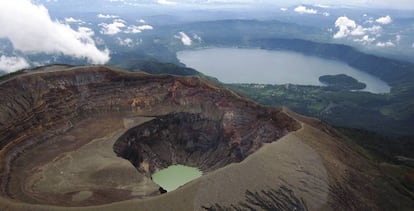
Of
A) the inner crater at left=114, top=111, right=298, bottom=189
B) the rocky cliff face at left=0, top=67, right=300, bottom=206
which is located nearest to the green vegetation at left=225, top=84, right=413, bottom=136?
the rocky cliff face at left=0, top=67, right=300, bottom=206

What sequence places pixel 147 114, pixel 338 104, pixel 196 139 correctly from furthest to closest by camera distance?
pixel 338 104 → pixel 147 114 → pixel 196 139

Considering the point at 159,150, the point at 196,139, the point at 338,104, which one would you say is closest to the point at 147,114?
the point at 159,150

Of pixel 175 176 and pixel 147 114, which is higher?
pixel 147 114

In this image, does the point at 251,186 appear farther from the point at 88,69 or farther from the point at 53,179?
the point at 88,69

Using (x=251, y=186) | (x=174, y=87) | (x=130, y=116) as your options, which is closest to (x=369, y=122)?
(x=174, y=87)

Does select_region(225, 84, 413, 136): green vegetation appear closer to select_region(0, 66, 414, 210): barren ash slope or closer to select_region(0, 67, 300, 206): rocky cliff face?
select_region(0, 67, 300, 206): rocky cliff face

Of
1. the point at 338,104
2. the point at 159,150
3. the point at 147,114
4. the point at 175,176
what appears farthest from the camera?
the point at 338,104

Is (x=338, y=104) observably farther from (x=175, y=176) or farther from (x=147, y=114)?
(x=175, y=176)

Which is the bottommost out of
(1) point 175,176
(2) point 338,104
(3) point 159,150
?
(2) point 338,104
